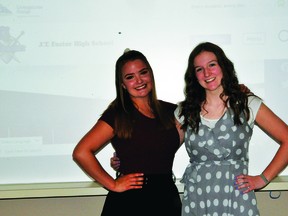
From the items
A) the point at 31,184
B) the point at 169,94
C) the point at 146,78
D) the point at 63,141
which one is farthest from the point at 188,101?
the point at 31,184

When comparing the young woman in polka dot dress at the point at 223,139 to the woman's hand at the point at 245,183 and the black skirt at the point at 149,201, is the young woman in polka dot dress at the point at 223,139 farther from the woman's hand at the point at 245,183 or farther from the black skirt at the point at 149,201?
the black skirt at the point at 149,201

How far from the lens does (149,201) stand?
2033 millimetres

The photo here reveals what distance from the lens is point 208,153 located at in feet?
6.43

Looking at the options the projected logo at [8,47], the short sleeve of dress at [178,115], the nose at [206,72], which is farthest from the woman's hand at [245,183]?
the projected logo at [8,47]

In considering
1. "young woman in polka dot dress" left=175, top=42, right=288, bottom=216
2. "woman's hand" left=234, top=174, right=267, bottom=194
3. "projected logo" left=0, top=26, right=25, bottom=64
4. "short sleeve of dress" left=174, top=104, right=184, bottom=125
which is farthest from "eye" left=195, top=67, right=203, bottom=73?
"projected logo" left=0, top=26, right=25, bottom=64

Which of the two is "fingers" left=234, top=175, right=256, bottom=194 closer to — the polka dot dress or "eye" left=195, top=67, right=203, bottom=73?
the polka dot dress

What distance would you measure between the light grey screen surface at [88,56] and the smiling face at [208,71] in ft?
1.91

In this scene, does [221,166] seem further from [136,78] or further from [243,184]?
[136,78]

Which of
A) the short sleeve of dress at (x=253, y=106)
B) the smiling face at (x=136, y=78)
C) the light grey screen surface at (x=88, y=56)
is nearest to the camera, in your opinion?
the short sleeve of dress at (x=253, y=106)

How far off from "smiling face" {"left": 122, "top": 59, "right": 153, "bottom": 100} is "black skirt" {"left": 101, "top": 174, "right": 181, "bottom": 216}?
1.42 feet

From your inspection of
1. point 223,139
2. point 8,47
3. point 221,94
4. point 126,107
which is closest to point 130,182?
point 126,107

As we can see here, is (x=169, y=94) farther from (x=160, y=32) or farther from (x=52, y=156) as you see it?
(x=52, y=156)

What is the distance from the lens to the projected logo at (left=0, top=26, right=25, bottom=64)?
8.23ft

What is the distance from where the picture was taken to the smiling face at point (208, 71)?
1.95 metres
